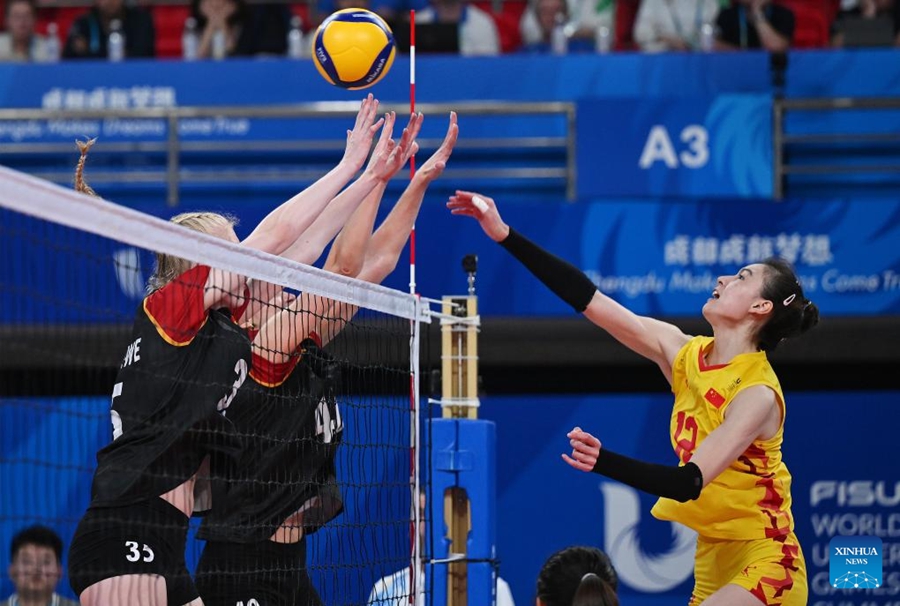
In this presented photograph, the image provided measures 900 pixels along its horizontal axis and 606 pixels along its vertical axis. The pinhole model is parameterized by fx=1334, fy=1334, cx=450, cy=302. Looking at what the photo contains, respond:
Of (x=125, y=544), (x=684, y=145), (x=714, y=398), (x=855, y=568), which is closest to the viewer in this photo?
(x=125, y=544)

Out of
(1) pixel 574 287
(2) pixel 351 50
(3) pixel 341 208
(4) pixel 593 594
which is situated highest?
(2) pixel 351 50

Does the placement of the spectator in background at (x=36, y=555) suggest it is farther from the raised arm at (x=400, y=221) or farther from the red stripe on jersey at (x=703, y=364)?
the red stripe on jersey at (x=703, y=364)

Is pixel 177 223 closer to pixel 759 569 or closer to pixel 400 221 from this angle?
pixel 400 221

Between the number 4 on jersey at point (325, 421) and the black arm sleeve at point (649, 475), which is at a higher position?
the number 4 on jersey at point (325, 421)

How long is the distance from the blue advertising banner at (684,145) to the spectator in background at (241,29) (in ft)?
8.48

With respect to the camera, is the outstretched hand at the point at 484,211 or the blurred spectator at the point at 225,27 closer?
the outstretched hand at the point at 484,211

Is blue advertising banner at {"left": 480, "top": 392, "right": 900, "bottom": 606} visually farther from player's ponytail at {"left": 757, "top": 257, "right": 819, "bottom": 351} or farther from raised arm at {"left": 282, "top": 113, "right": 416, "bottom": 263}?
raised arm at {"left": 282, "top": 113, "right": 416, "bottom": 263}

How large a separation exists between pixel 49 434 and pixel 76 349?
606 millimetres

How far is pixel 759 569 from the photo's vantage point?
4.11 meters

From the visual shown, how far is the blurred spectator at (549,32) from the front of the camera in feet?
31.0

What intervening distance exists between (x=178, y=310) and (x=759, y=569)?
1.94 metres

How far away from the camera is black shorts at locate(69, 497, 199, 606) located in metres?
3.42

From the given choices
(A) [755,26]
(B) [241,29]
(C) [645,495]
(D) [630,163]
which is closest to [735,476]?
(C) [645,495]

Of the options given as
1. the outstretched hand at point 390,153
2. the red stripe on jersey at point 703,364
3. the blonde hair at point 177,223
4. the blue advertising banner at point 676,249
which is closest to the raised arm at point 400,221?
the outstretched hand at point 390,153
